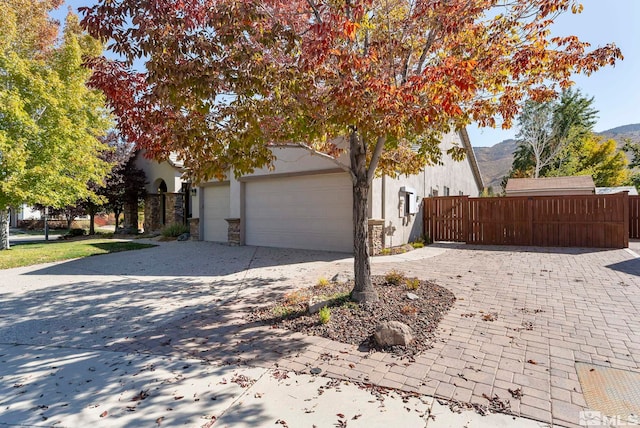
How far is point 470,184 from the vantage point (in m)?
→ 22.2

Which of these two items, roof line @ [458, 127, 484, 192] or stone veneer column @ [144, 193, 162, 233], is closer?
roof line @ [458, 127, 484, 192]

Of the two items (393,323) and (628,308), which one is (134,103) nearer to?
(393,323)

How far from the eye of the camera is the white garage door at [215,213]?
14641 mm

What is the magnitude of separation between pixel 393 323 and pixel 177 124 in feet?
12.7

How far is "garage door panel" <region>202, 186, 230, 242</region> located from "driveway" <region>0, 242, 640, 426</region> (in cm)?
590

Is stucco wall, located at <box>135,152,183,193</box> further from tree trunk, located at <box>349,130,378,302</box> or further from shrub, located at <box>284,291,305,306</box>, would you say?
tree trunk, located at <box>349,130,378,302</box>

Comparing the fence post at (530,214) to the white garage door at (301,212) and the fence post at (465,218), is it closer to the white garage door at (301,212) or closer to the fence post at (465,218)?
the fence post at (465,218)

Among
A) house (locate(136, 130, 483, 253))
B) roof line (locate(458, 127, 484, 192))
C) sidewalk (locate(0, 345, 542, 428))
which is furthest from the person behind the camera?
roof line (locate(458, 127, 484, 192))

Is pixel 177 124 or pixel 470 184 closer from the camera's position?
pixel 177 124

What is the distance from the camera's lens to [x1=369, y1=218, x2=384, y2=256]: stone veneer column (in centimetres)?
992

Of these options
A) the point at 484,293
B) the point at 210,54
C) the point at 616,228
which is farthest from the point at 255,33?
the point at 616,228

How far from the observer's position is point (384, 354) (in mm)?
3490

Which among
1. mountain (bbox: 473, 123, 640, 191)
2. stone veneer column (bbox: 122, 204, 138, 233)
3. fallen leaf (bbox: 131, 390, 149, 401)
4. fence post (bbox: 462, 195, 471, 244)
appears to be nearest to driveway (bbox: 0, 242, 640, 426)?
fallen leaf (bbox: 131, 390, 149, 401)

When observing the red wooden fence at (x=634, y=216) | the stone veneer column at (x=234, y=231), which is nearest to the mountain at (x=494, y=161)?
the red wooden fence at (x=634, y=216)
